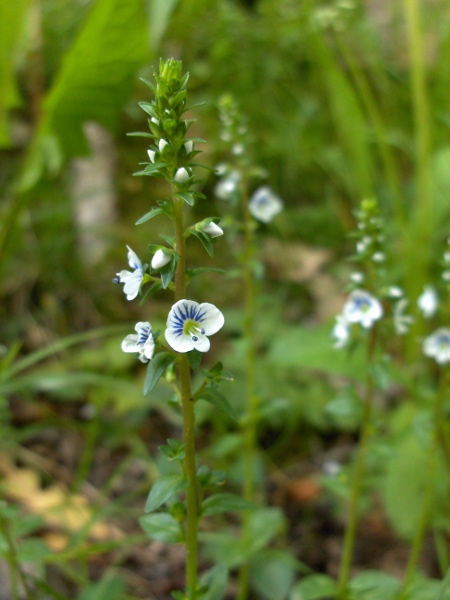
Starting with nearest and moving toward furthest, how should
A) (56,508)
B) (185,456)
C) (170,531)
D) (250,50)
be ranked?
1. (185,456)
2. (170,531)
3. (56,508)
4. (250,50)

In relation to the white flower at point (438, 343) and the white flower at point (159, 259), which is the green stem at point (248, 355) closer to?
the white flower at point (438, 343)

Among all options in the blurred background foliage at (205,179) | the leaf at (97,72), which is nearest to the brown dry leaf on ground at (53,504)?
the blurred background foliage at (205,179)

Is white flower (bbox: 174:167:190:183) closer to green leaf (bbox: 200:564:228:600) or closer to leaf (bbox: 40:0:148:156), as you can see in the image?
green leaf (bbox: 200:564:228:600)

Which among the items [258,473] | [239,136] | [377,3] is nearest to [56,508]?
[258,473]

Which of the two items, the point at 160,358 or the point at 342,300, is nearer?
the point at 160,358

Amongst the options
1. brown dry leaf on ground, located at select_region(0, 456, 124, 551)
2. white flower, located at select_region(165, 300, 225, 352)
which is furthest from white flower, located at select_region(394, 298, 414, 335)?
brown dry leaf on ground, located at select_region(0, 456, 124, 551)

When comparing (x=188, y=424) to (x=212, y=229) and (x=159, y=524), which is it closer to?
(x=159, y=524)

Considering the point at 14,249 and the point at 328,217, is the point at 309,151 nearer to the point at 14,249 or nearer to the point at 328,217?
the point at 328,217
